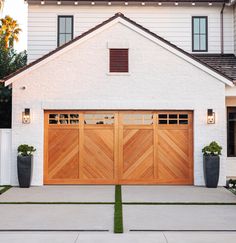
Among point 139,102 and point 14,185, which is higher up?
point 139,102

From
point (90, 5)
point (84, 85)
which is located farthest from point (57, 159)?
point (90, 5)

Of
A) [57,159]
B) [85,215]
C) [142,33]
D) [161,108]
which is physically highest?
[142,33]

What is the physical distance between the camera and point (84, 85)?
15.1 m

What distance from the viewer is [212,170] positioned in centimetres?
1454

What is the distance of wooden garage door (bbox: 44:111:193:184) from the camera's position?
15.1 m

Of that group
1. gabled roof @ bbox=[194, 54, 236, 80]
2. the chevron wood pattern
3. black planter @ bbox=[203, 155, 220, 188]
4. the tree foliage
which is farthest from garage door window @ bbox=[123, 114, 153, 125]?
the tree foliage

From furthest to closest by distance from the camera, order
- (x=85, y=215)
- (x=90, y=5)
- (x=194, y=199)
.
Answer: (x=90, y=5), (x=194, y=199), (x=85, y=215)

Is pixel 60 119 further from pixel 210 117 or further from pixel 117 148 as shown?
pixel 210 117

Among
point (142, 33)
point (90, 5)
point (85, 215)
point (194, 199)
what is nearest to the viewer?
point (85, 215)

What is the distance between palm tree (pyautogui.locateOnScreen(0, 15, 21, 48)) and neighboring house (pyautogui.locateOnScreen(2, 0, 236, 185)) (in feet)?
42.4

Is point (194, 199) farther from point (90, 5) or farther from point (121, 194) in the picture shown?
point (90, 5)

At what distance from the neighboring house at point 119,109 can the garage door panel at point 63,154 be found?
1.4 inches

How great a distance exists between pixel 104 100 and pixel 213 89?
3.75 metres

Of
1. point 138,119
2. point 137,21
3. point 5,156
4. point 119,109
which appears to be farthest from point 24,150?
point 137,21
